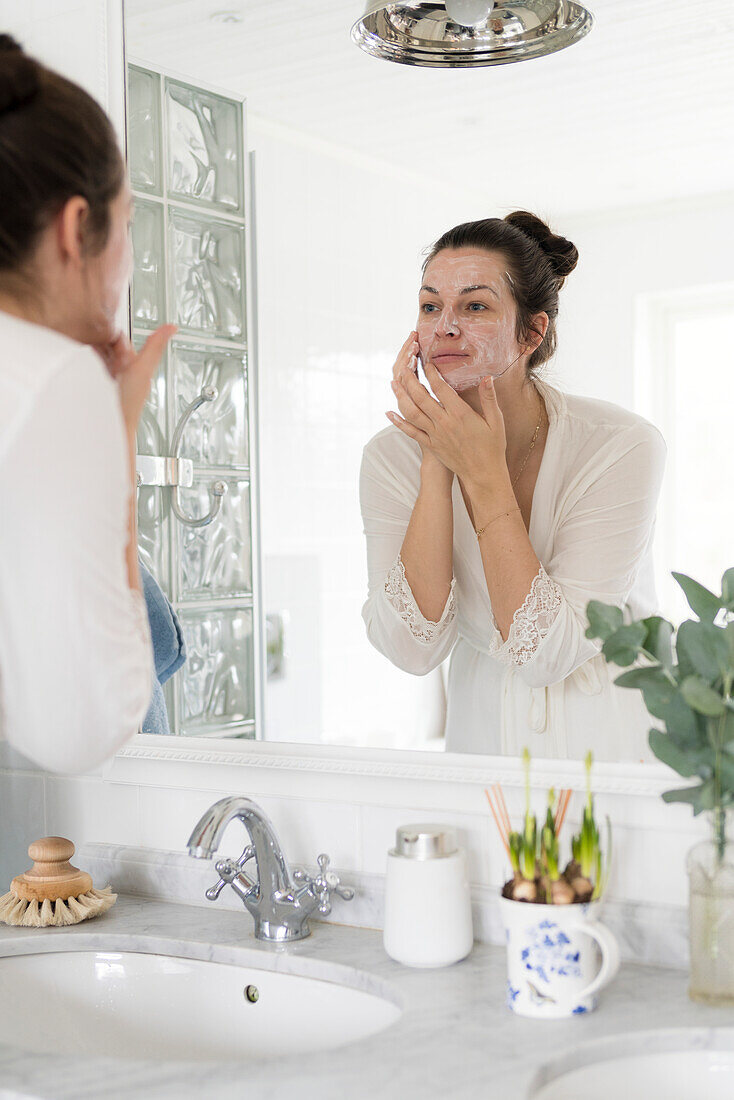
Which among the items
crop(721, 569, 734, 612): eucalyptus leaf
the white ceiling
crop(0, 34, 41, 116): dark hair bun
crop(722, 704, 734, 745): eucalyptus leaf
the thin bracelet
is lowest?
crop(722, 704, 734, 745): eucalyptus leaf

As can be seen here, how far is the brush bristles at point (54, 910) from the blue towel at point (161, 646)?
0.70 feet

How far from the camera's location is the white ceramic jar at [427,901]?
1.12 metres

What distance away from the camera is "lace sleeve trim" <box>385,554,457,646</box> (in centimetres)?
125

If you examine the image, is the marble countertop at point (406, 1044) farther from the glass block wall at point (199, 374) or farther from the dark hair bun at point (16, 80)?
the dark hair bun at point (16, 80)

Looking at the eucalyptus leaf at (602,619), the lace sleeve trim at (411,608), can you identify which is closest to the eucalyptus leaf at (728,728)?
the eucalyptus leaf at (602,619)

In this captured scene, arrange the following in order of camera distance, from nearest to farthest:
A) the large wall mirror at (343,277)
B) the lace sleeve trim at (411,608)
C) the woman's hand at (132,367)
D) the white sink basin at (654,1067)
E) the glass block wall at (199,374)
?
the woman's hand at (132,367)
the white sink basin at (654,1067)
the large wall mirror at (343,277)
the lace sleeve trim at (411,608)
the glass block wall at (199,374)

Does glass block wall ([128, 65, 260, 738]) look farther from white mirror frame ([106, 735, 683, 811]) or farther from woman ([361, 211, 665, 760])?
woman ([361, 211, 665, 760])

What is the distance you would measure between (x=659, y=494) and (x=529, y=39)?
1.61ft

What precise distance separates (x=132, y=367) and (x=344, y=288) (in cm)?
52

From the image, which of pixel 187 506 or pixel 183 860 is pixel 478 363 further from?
pixel 183 860

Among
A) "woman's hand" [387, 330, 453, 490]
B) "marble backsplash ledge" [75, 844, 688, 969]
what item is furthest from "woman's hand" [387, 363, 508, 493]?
"marble backsplash ledge" [75, 844, 688, 969]

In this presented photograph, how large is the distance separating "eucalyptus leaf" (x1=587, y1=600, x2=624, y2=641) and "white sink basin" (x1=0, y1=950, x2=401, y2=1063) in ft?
1.28

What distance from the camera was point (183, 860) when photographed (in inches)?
54.7

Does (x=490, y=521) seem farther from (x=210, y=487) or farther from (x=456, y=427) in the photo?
(x=210, y=487)
